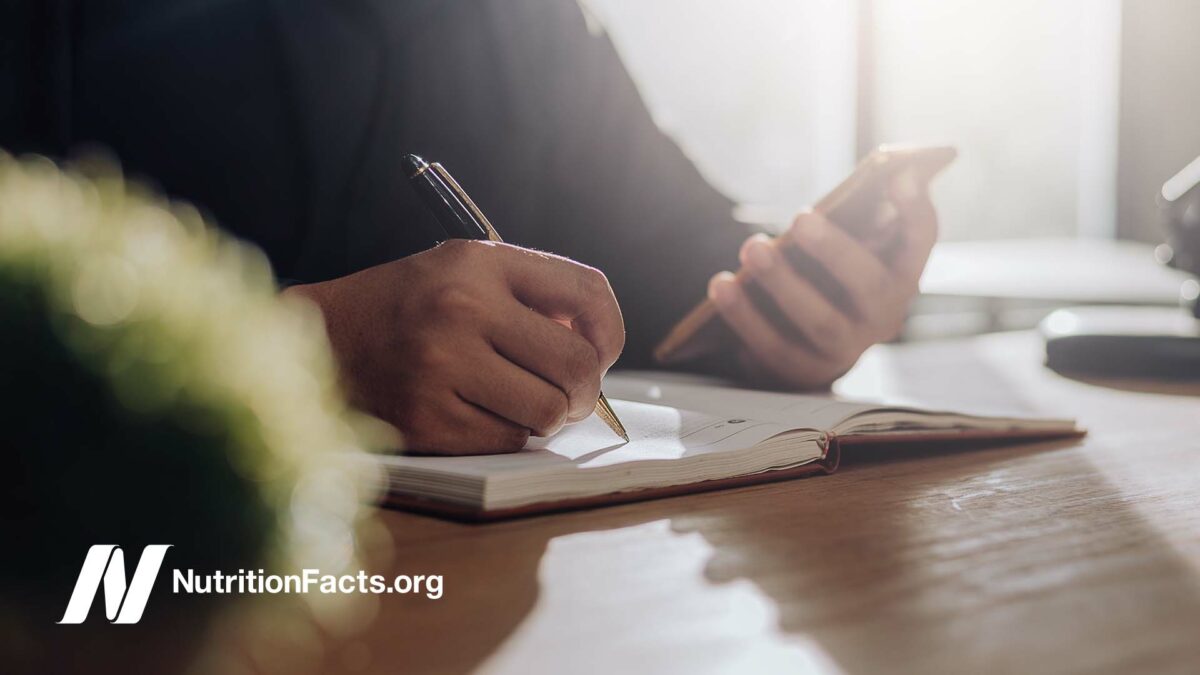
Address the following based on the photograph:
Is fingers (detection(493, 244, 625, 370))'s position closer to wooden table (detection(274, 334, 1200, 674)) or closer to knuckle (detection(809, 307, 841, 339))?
wooden table (detection(274, 334, 1200, 674))

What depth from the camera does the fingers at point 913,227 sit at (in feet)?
3.17

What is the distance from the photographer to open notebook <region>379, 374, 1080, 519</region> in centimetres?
51

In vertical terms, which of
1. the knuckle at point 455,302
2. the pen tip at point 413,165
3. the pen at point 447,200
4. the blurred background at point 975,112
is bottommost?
the blurred background at point 975,112

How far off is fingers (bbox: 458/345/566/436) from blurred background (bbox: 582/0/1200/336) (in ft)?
5.60

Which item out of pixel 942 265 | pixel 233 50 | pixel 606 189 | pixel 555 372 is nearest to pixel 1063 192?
pixel 942 265

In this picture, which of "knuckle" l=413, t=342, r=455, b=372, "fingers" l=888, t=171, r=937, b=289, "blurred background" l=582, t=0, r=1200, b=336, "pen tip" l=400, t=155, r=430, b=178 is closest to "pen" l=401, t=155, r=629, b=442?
"pen tip" l=400, t=155, r=430, b=178

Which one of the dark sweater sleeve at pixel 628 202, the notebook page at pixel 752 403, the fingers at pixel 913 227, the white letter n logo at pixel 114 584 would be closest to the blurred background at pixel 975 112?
the dark sweater sleeve at pixel 628 202

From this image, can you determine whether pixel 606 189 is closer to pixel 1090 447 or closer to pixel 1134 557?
pixel 1090 447

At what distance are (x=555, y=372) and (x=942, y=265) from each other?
2.19 meters

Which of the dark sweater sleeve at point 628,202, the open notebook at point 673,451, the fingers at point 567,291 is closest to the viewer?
the open notebook at point 673,451

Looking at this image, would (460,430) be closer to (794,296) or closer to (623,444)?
(623,444)

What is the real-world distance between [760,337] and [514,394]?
45cm

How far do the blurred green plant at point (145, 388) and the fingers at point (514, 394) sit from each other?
282mm

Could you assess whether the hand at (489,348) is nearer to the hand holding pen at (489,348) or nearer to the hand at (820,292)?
the hand holding pen at (489,348)
